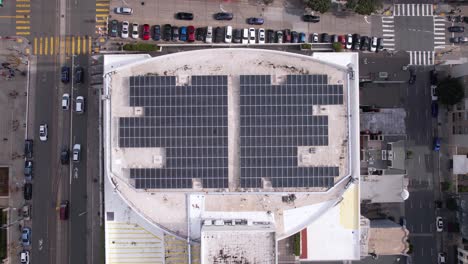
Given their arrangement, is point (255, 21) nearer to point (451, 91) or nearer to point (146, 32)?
point (146, 32)

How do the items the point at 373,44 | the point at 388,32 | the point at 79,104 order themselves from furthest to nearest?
the point at 388,32, the point at 373,44, the point at 79,104

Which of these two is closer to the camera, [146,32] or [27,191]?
[27,191]

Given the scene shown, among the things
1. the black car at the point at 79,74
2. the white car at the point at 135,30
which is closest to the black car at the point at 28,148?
the black car at the point at 79,74

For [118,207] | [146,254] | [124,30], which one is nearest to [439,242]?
[146,254]

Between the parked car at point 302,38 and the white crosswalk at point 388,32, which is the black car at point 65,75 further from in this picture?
the white crosswalk at point 388,32

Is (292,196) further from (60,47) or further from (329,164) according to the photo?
(60,47)

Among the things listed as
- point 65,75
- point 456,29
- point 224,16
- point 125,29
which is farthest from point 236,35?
point 456,29
